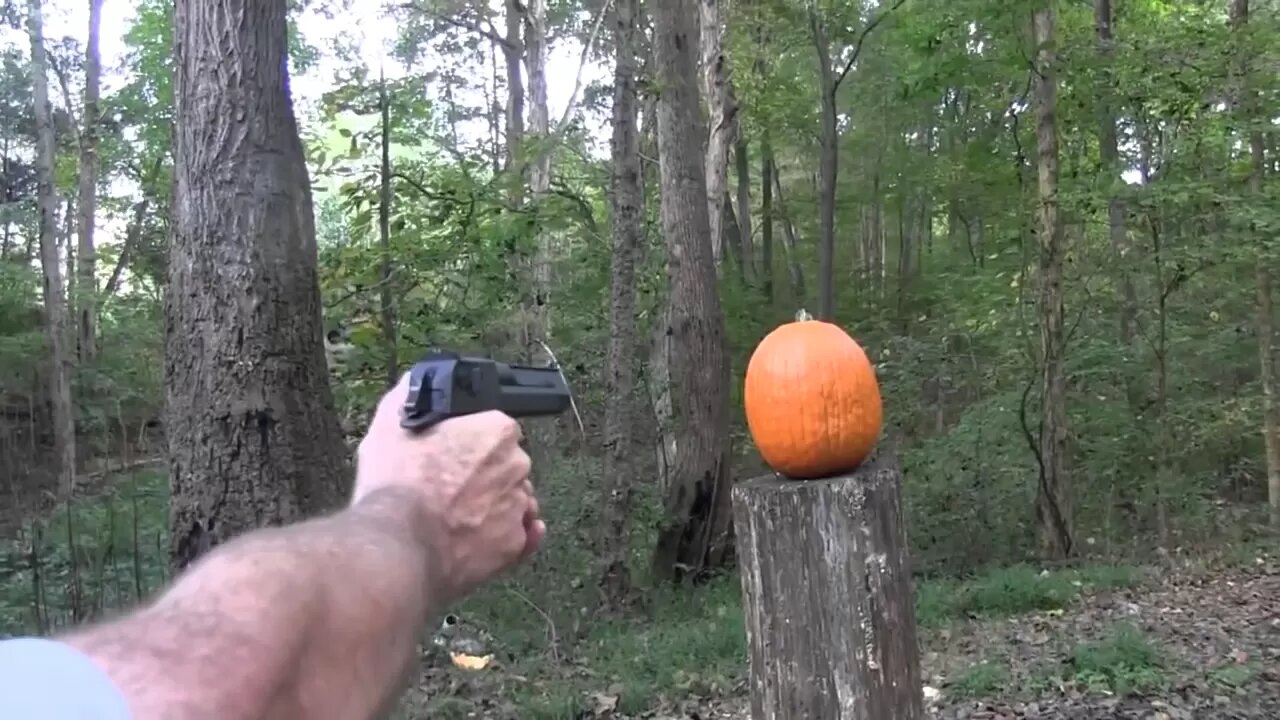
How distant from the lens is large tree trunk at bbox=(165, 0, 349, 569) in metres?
3.84

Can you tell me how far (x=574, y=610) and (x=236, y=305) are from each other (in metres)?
3.79

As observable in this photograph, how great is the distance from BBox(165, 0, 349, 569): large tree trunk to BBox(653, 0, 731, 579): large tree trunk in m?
4.64

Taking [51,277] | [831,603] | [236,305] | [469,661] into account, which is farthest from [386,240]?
[51,277]

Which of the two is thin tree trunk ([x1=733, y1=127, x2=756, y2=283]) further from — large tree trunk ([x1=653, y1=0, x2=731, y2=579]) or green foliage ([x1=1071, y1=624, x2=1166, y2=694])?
green foliage ([x1=1071, y1=624, x2=1166, y2=694])

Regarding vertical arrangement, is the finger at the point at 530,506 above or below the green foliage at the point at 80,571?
above

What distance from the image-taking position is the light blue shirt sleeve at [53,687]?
74cm

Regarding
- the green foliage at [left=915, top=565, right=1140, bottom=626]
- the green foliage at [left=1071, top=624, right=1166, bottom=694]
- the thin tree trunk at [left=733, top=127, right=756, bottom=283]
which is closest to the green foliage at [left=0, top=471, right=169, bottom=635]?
the green foliage at [left=1071, top=624, right=1166, bottom=694]

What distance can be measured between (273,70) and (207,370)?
3.88 ft

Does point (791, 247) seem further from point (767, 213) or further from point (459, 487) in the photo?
point (459, 487)

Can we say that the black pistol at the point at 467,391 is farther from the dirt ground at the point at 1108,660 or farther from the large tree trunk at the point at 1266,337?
the large tree trunk at the point at 1266,337

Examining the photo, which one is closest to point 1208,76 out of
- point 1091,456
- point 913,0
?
point 913,0

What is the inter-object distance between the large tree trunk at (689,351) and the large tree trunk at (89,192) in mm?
12045

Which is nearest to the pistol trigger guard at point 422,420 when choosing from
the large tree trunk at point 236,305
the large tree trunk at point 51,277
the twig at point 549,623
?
the large tree trunk at point 236,305

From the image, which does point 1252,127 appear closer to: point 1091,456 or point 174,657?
point 1091,456
